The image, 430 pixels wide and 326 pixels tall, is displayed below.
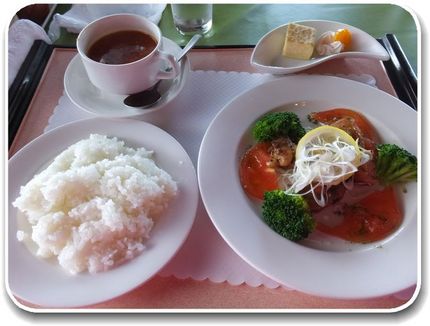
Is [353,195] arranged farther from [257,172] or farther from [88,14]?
[88,14]

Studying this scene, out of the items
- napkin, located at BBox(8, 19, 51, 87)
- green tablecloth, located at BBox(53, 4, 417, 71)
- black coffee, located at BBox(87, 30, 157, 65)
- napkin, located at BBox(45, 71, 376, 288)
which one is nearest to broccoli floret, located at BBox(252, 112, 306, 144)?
napkin, located at BBox(45, 71, 376, 288)

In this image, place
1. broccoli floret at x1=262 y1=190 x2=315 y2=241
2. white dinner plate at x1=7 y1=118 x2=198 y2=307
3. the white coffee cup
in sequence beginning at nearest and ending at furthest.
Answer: white dinner plate at x1=7 y1=118 x2=198 y2=307
broccoli floret at x1=262 y1=190 x2=315 y2=241
the white coffee cup

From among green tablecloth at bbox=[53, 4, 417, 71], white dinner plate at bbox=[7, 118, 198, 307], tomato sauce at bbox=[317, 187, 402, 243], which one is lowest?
tomato sauce at bbox=[317, 187, 402, 243]

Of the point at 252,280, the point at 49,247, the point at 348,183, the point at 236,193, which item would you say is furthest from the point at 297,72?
the point at 49,247

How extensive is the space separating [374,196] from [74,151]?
41.4 inches

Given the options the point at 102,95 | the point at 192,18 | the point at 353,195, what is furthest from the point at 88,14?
the point at 353,195

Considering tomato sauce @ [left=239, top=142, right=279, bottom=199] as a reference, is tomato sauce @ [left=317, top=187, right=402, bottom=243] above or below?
below

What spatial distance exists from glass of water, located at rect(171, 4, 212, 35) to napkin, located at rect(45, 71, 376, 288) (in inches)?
13.8

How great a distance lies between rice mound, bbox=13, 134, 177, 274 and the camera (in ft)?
3.57

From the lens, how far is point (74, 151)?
4.28 feet

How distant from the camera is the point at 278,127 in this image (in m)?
1.39

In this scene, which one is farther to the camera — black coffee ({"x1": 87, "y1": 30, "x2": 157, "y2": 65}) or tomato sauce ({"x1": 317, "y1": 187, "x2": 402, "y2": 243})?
black coffee ({"x1": 87, "y1": 30, "x2": 157, "y2": 65})

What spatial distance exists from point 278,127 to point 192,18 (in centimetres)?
89

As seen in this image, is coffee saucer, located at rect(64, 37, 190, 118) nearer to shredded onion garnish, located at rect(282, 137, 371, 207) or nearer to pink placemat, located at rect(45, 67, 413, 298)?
pink placemat, located at rect(45, 67, 413, 298)
